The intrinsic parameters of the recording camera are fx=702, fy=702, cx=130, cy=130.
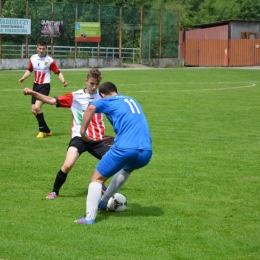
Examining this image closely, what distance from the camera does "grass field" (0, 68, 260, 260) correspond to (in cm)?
738

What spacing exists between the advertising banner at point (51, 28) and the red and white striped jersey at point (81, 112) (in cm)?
3996

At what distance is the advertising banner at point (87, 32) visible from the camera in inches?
2024

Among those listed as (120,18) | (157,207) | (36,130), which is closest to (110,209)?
(157,207)

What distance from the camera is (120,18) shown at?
176 ft

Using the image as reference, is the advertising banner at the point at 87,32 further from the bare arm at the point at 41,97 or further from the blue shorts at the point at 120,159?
the blue shorts at the point at 120,159

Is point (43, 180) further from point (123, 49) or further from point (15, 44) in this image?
point (123, 49)

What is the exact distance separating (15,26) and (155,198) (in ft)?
130

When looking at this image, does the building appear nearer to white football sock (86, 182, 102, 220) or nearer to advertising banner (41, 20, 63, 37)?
advertising banner (41, 20, 63, 37)

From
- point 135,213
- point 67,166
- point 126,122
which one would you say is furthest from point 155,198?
point 126,122

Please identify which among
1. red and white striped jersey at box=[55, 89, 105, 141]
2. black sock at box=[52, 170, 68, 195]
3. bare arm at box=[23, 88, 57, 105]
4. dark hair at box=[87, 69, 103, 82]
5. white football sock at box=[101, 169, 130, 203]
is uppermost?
dark hair at box=[87, 69, 103, 82]

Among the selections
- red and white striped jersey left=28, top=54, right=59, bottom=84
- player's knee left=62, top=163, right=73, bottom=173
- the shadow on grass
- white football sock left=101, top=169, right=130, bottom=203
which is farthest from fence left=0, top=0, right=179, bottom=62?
white football sock left=101, top=169, right=130, bottom=203

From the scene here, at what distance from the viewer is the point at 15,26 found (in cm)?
4797

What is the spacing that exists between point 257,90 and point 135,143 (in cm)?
2343

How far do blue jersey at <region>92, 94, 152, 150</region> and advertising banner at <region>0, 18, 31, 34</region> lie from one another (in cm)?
4046
